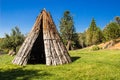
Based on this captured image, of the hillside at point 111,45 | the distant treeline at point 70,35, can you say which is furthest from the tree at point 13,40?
the hillside at point 111,45

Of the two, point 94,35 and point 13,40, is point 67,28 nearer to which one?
point 94,35

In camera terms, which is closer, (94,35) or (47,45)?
(47,45)

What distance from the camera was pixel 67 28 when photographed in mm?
75812

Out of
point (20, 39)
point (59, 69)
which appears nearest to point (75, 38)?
point (20, 39)

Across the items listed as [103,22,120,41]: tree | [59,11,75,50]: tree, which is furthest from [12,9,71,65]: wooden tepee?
[59,11,75,50]: tree

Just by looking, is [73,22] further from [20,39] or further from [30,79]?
[30,79]

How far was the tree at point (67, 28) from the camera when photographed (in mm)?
75938

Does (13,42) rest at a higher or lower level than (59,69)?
higher

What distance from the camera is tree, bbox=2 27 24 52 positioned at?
184 ft

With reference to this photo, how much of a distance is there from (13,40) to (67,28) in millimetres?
25343

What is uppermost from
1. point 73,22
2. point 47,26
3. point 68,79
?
point 73,22

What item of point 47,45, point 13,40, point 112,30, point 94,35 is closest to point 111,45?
point 112,30

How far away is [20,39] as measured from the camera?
57.6 m

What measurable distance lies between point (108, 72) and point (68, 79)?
12.3 ft
